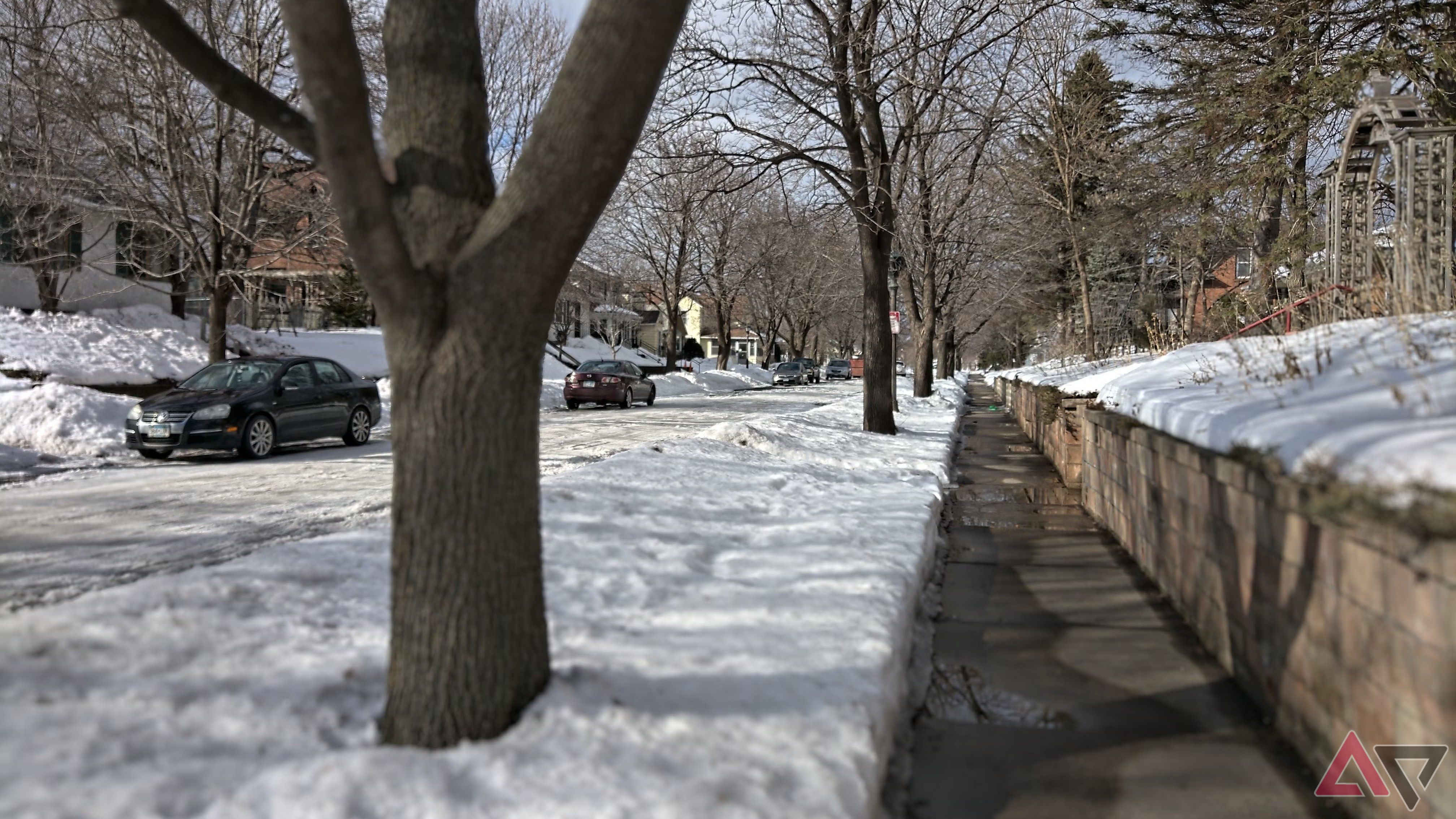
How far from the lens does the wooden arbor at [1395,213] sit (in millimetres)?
7328

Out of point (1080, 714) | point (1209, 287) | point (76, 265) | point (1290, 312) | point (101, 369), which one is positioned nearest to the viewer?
point (1080, 714)

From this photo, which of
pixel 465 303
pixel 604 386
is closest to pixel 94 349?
pixel 604 386

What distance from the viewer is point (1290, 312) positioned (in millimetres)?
10414

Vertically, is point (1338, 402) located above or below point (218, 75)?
below

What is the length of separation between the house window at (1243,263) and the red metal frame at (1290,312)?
10228 millimetres

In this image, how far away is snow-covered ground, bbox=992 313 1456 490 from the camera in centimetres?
364

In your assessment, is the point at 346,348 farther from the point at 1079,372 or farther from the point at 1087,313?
the point at 1079,372

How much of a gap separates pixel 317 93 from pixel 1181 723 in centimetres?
451

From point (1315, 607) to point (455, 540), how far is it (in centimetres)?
345

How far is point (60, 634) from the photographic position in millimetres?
3881

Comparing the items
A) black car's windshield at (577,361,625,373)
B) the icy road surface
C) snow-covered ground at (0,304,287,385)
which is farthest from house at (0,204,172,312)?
the icy road surface

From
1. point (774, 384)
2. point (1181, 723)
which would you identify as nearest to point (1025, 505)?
point (1181, 723)

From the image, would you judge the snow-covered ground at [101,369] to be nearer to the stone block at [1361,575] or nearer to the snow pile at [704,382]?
the snow pile at [704,382]

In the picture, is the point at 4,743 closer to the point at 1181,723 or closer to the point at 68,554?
the point at 68,554
